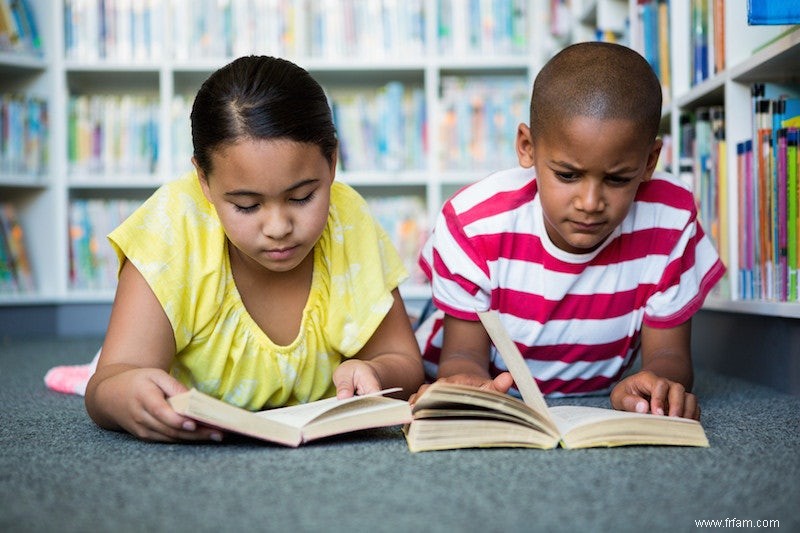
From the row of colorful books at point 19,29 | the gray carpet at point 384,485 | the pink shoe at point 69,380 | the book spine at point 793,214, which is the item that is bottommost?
the pink shoe at point 69,380

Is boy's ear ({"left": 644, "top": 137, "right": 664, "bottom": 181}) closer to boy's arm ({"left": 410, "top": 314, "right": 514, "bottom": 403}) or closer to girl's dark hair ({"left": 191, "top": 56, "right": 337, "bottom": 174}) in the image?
boy's arm ({"left": 410, "top": 314, "right": 514, "bottom": 403})

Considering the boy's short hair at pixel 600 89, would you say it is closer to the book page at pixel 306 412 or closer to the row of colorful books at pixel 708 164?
the book page at pixel 306 412

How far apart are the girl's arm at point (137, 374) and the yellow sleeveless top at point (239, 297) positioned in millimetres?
21

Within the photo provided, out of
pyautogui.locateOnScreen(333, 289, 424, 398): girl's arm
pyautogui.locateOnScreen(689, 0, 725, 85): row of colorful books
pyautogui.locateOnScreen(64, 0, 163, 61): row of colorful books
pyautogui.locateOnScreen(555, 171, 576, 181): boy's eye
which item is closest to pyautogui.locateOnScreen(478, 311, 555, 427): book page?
pyautogui.locateOnScreen(333, 289, 424, 398): girl's arm

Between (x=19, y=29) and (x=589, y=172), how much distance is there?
2.33 metres

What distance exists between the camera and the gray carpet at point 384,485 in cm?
70

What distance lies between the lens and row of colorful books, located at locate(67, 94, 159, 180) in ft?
10.1

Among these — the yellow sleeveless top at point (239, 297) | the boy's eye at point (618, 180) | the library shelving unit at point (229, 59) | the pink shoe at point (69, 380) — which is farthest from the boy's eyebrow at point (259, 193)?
the library shelving unit at point (229, 59)

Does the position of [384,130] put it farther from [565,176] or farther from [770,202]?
[565,176]

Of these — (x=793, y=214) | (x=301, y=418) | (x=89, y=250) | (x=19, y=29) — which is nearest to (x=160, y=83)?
(x=19, y=29)

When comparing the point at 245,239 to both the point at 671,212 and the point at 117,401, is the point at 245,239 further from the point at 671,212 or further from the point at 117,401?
the point at 671,212

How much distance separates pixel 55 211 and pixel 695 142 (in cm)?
203

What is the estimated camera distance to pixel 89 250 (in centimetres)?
309

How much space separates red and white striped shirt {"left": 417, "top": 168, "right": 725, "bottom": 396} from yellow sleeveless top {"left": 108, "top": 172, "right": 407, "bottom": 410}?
106 millimetres
